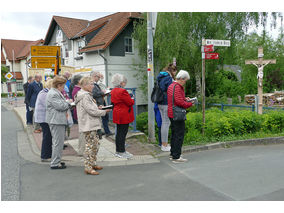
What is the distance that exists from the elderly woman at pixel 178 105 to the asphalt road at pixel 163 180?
9.9 inches

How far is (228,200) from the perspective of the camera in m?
3.64

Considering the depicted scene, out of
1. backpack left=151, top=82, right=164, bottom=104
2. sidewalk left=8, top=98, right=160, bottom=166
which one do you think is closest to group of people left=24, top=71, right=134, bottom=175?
sidewalk left=8, top=98, right=160, bottom=166

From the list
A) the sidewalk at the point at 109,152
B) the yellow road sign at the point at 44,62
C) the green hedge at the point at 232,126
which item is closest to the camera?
the sidewalk at the point at 109,152

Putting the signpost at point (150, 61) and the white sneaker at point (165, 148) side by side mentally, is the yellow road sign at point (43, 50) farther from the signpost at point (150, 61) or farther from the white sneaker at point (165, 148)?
the white sneaker at point (165, 148)

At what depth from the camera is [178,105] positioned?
17.5ft

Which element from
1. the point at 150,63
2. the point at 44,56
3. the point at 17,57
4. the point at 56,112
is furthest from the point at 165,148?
the point at 17,57

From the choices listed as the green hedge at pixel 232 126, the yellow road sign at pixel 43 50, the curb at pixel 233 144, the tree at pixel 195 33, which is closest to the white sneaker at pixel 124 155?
the curb at pixel 233 144

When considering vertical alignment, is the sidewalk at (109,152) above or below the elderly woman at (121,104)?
below

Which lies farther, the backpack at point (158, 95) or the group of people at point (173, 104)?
the backpack at point (158, 95)

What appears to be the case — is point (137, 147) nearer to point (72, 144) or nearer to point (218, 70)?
point (72, 144)

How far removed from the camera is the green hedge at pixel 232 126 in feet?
23.2

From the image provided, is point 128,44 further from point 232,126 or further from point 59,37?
point 232,126

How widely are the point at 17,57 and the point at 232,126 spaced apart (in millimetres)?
51088

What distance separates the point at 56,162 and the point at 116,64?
15064 mm
